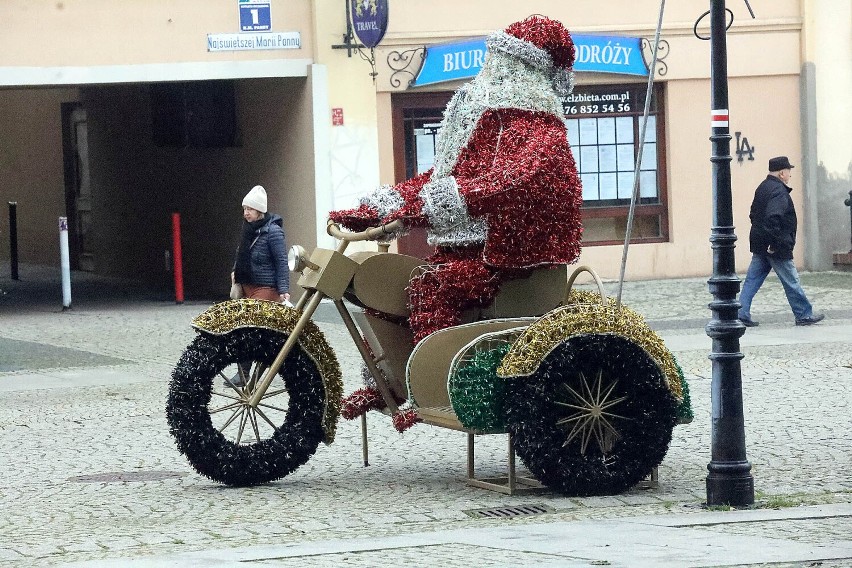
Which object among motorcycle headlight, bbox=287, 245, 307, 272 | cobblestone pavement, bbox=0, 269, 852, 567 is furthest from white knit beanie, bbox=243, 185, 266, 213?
motorcycle headlight, bbox=287, 245, 307, 272

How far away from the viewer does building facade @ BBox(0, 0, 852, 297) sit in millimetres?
19297

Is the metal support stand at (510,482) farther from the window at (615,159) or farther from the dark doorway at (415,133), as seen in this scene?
the window at (615,159)

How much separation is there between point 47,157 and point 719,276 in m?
24.1

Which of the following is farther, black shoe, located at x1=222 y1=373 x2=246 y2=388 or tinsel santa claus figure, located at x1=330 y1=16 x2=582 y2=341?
black shoe, located at x1=222 y1=373 x2=246 y2=388

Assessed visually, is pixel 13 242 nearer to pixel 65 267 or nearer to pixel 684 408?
pixel 65 267

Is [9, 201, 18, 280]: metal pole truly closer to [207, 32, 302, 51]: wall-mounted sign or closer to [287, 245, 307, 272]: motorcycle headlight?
[207, 32, 302, 51]: wall-mounted sign

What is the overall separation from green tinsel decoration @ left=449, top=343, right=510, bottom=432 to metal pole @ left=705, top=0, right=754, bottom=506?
1.03 meters

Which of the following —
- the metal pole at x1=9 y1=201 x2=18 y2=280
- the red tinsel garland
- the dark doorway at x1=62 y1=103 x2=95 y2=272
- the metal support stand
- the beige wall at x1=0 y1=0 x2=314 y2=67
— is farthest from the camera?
the dark doorway at x1=62 y1=103 x2=95 y2=272

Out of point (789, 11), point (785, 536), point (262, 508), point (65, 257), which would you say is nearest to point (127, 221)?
point (65, 257)

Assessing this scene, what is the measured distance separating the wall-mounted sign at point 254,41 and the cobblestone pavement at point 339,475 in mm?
5805

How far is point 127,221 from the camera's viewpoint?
87.0 feet

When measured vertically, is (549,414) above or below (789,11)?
below

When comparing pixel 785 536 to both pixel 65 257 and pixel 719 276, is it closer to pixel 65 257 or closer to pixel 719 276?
pixel 719 276

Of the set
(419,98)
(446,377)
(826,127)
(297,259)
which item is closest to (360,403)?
(446,377)
